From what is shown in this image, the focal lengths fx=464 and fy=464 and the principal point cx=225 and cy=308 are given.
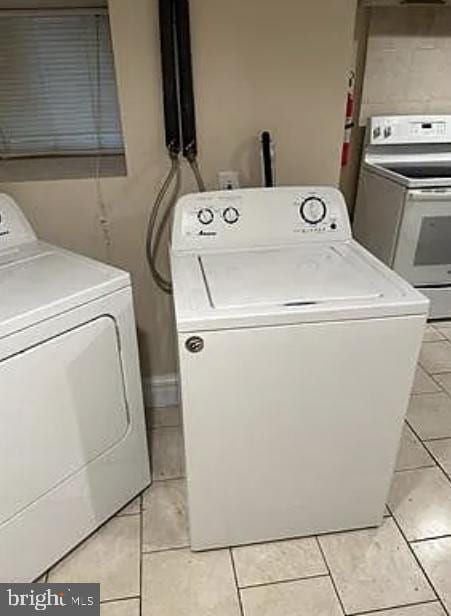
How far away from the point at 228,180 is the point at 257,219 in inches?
10.4

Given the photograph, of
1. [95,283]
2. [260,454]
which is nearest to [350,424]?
[260,454]

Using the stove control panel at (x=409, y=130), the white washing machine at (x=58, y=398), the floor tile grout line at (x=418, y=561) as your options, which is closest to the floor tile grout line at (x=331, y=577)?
the floor tile grout line at (x=418, y=561)

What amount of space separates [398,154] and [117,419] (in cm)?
240

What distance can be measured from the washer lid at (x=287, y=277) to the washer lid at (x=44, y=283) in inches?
12.1

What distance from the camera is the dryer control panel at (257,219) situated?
1602mm

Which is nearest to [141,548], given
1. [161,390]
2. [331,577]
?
[331,577]

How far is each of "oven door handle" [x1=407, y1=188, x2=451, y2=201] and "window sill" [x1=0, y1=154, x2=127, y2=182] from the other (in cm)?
151

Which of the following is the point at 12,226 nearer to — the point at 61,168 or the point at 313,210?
the point at 61,168

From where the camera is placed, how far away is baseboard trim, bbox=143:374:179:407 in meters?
2.15

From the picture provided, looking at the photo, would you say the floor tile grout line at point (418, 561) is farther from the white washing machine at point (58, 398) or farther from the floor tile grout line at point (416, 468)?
the white washing machine at point (58, 398)

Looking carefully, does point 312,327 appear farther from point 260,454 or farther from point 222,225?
point 222,225

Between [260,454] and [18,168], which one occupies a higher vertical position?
[18,168]

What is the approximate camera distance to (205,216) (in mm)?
1607

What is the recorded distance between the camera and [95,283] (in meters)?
1.31
